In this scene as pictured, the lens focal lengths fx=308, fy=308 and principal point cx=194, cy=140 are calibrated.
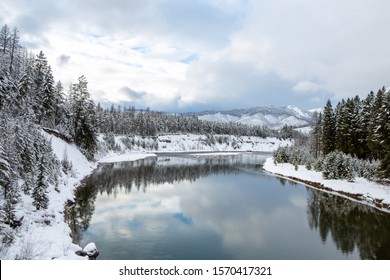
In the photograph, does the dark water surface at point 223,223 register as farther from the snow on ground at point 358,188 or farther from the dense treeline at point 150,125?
the dense treeline at point 150,125

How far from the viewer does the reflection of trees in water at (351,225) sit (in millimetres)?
21328

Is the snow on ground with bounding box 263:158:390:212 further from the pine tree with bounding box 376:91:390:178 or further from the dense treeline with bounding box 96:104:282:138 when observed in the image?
the dense treeline with bounding box 96:104:282:138

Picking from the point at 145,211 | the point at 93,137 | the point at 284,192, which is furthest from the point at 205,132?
the point at 145,211

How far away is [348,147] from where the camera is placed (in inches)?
2251

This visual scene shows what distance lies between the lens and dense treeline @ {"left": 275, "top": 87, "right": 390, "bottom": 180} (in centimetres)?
3997

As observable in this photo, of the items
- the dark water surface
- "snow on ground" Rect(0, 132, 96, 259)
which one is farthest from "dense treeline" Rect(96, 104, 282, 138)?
"snow on ground" Rect(0, 132, 96, 259)

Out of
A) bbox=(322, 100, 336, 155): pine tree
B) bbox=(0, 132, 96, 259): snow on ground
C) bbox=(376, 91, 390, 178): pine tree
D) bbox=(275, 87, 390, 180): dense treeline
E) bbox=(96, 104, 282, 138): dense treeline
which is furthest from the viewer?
bbox=(96, 104, 282, 138): dense treeline

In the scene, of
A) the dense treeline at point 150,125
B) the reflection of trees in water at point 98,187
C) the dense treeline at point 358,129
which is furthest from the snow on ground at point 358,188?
the dense treeline at point 150,125

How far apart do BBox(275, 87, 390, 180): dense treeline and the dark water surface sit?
6.17 meters

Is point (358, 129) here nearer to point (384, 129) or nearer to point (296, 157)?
point (296, 157)

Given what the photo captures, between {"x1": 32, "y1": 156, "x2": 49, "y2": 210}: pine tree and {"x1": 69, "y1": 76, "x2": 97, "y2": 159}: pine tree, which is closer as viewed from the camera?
{"x1": 32, "y1": 156, "x2": 49, "y2": 210}: pine tree

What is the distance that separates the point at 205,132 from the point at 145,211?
490 feet

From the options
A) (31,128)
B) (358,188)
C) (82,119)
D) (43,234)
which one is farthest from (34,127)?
(358,188)

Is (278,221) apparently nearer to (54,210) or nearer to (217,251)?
(217,251)
